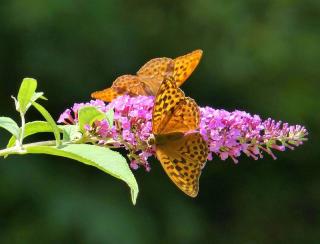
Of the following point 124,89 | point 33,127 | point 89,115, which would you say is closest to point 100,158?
point 89,115

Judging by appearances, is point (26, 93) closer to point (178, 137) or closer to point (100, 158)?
point (100, 158)

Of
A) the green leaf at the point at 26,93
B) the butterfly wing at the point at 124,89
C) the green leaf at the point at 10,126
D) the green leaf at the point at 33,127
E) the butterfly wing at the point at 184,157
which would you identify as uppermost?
the green leaf at the point at 26,93

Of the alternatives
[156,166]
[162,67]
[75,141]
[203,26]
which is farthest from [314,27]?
[75,141]

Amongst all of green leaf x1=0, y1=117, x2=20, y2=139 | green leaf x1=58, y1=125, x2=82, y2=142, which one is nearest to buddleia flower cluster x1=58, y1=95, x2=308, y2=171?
green leaf x1=58, y1=125, x2=82, y2=142

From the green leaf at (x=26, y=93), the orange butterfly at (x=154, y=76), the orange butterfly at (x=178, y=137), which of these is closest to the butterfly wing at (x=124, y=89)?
the orange butterfly at (x=154, y=76)

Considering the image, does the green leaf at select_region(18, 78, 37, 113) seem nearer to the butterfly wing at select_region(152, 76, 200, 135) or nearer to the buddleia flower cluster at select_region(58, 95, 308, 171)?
the buddleia flower cluster at select_region(58, 95, 308, 171)

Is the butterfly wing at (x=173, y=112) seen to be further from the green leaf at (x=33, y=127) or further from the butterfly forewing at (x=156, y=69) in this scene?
the butterfly forewing at (x=156, y=69)
